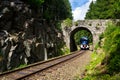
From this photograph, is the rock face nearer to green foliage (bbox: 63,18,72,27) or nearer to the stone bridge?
green foliage (bbox: 63,18,72,27)

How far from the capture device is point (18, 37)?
89.5 feet

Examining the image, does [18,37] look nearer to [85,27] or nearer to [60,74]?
[60,74]

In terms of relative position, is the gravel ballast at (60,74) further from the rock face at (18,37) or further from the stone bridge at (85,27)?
the stone bridge at (85,27)

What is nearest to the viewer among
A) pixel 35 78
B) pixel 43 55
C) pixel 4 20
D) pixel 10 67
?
pixel 35 78

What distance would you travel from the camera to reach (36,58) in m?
29.8

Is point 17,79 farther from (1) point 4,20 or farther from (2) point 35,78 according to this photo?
(1) point 4,20

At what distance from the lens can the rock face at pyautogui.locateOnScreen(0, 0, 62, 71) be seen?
24719mm

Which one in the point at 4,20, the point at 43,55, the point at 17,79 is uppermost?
the point at 4,20

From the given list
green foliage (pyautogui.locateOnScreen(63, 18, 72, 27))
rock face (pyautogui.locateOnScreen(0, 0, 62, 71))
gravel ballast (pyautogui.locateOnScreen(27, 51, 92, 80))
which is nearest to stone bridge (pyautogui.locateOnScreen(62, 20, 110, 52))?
green foliage (pyautogui.locateOnScreen(63, 18, 72, 27))

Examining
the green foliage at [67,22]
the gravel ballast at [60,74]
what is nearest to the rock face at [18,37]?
the gravel ballast at [60,74]

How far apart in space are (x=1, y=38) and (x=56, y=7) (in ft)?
139

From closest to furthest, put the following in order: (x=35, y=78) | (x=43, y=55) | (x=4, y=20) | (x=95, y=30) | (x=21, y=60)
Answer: (x=35, y=78), (x=21, y=60), (x=4, y=20), (x=43, y=55), (x=95, y=30)

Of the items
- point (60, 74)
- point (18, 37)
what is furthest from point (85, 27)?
point (60, 74)

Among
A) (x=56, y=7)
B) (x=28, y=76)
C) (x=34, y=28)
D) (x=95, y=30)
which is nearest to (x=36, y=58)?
(x=34, y=28)
